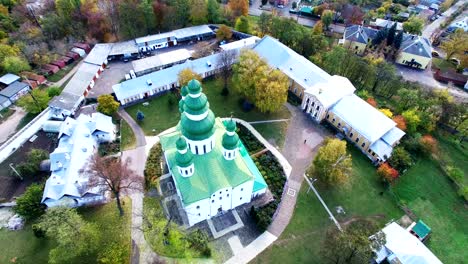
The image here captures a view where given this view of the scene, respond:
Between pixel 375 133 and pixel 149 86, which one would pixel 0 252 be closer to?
pixel 149 86

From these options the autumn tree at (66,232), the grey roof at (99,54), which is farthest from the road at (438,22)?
the autumn tree at (66,232)

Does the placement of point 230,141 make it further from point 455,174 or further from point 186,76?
point 455,174

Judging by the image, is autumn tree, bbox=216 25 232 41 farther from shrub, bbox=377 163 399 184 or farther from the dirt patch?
shrub, bbox=377 163 399 184

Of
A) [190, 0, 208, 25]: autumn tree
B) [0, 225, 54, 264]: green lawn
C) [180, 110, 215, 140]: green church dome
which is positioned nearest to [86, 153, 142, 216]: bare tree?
[0, 225, 54, 264]: green lawn

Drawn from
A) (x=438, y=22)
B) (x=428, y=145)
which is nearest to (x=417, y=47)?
(x=438, y=22)

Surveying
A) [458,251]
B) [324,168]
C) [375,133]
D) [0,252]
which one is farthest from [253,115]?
[0,252]

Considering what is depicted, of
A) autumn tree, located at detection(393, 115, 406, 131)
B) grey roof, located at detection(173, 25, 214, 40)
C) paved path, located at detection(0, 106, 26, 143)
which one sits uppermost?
grey roof, located at detection(173, 25, 214, 40)

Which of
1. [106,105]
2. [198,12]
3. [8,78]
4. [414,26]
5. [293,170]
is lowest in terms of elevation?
[293,170]
